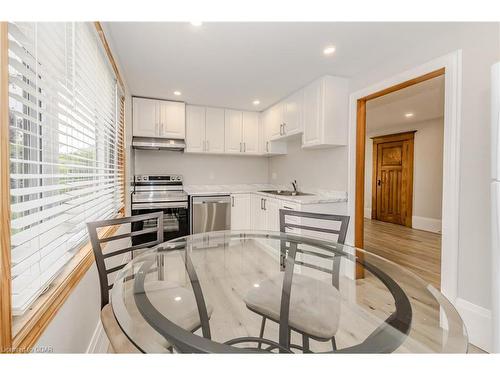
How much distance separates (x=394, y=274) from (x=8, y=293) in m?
1.64

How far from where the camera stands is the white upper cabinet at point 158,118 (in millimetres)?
3424

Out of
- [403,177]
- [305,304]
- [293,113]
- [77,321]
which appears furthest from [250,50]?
[403,177]

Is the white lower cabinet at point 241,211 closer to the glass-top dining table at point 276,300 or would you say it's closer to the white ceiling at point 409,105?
the glass-top dining table at point 276,300

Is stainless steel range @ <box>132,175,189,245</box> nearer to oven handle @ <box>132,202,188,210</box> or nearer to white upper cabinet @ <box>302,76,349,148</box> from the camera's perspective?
oven handle @ <box>132,202,188,210</box>

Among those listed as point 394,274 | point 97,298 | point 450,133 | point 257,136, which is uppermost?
point 257,136

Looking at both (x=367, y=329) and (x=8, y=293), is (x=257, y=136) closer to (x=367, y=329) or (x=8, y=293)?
(x=367, y=329)

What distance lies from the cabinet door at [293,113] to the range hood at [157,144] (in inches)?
64.4

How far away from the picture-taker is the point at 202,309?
1.24m

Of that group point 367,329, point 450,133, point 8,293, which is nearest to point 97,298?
point 8,293

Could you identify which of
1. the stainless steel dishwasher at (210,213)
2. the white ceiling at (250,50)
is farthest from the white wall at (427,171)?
the stainless steel dishwasher at (210,213)

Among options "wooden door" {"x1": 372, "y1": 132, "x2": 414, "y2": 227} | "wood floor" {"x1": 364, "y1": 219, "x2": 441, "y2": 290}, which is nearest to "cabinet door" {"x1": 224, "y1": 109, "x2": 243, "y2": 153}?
"wood floor" {"x1": 364, "y1": 219, "x2": 441, "y2": 290}

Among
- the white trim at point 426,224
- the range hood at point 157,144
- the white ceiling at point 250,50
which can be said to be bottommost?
the white trim at point 426,224

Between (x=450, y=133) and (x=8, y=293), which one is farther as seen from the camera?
(x=450, y=133)
